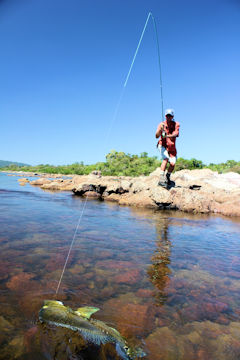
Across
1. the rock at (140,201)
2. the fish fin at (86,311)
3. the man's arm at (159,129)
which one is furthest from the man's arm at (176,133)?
the fish fin at (86,311)

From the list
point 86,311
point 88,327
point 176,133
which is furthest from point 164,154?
point 88,327

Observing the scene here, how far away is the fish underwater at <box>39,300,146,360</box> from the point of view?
58.4 inches

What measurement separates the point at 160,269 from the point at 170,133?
5261 mm

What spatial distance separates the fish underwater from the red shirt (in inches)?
239

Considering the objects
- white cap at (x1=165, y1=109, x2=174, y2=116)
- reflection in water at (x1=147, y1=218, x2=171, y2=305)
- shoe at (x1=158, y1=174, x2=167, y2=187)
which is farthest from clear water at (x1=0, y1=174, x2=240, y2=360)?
shoe at (x1=158, y1=174, x2=167, y2=187)

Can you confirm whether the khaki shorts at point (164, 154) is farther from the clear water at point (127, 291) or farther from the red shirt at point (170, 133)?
the clear water at point (127, 291)

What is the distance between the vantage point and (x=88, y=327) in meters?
1.56

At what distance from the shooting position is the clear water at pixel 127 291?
1.54 m

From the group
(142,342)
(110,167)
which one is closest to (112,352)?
(142,342)

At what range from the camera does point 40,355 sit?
1406mm

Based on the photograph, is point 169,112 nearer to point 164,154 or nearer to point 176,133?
point 176,133

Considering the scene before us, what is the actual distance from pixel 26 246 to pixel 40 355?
7.13 feet

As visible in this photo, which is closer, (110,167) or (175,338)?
(175,338)

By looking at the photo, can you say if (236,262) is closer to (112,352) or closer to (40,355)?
(112,352)
